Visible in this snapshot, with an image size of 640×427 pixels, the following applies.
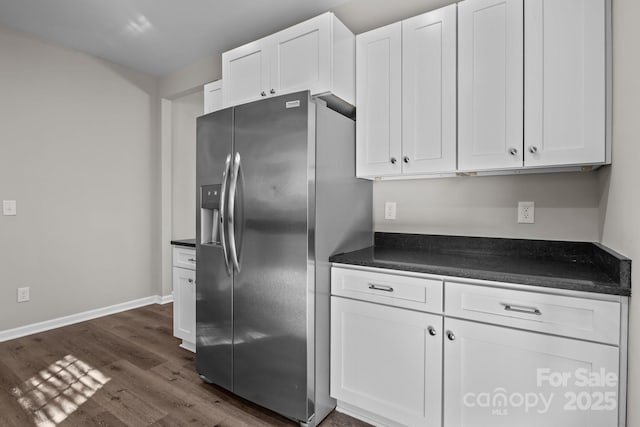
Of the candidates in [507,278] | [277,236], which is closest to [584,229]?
[507,278]

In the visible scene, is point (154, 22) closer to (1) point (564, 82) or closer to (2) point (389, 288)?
(2) point (389, 288)

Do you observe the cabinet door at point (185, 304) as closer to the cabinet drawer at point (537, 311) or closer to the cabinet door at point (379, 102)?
the cabinet door at point (379, 102)

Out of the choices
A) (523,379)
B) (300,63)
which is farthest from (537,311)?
(300,63)

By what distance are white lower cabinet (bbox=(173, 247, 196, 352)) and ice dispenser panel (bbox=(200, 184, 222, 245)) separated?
46 centimetres

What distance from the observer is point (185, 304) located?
102 inches

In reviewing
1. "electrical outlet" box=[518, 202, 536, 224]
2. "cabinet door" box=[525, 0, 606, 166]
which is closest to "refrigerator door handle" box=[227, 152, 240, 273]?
"cabinet door" box=[525, 0, 606, 166]

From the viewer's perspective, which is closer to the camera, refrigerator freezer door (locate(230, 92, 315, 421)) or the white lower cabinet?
refrigerator freezer door (locate(230, 92, 315, 421))

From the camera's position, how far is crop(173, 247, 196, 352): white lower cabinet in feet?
8.34

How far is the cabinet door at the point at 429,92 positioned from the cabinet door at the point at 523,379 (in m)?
0.86

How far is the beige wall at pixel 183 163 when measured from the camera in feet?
13.7

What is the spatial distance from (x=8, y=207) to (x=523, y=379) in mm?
3862

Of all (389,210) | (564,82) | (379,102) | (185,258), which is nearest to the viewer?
(564,82)

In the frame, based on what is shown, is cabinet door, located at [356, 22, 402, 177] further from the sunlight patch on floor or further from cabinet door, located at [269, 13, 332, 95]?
the sunlight patch on floor

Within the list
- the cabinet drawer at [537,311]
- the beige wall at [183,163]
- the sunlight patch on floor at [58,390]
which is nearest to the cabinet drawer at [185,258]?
the sunlight patch on floor at [58,390]
